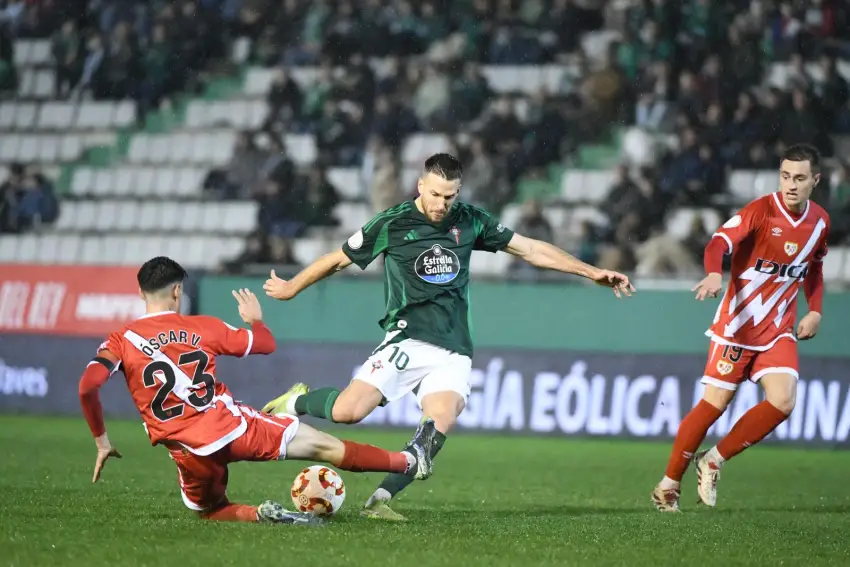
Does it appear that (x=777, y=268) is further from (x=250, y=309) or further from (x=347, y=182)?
(x=347, y=182)

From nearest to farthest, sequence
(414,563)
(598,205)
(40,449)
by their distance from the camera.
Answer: (414,563), (40,449), (598,205)

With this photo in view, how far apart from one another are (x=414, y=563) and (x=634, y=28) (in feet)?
48.0

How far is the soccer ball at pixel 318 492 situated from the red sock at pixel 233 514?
0.29m

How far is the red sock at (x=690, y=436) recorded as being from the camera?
9258 mm

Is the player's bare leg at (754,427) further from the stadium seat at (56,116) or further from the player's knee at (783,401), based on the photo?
the stadium seat at (56,116)

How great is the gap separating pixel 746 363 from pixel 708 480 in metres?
0.82

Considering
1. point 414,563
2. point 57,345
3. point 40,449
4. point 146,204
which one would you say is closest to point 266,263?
point 57,345

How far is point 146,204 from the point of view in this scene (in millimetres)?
21359

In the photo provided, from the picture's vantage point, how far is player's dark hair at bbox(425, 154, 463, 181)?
823 cm

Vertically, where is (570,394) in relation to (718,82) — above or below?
below

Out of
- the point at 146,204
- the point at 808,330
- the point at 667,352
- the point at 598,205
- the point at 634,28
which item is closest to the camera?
the point at 808,330

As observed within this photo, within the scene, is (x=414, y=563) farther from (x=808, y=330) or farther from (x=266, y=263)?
A: (x=266, y=263)

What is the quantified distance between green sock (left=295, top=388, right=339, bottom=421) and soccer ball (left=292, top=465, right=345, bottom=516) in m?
0.65

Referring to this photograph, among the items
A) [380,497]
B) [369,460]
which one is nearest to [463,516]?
[380,497]
